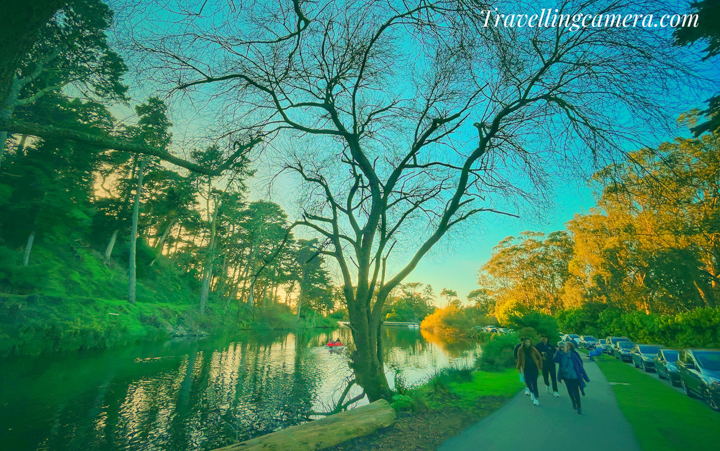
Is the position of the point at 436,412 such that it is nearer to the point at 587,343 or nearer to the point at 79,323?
the point at 79,323

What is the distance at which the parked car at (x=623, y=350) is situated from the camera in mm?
18889

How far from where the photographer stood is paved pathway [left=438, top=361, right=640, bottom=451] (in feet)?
16.4

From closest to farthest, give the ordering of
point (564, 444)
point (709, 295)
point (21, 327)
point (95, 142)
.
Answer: point (95, 142)
point (564, 444)
point (21, 327)
point (709, 295)

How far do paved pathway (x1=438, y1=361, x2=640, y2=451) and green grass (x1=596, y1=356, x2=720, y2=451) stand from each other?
0.82ft

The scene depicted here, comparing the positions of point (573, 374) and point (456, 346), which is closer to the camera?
point (573, 374)

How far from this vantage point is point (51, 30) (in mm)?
3053

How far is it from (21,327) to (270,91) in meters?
16.3

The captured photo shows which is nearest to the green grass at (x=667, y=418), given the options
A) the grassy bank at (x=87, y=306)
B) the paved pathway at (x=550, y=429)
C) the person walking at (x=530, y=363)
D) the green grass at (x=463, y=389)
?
the paved pathway at (x=550, y=429)

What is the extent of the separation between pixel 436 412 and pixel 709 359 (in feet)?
28.0

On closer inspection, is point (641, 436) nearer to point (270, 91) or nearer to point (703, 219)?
point (270, 91)

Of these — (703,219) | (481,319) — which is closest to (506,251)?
(481,319)

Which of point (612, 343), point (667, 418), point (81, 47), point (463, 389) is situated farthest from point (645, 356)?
point (81, 47)

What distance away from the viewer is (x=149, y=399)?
9.47m

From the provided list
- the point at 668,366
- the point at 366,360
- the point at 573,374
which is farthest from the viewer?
the point at 668,366
